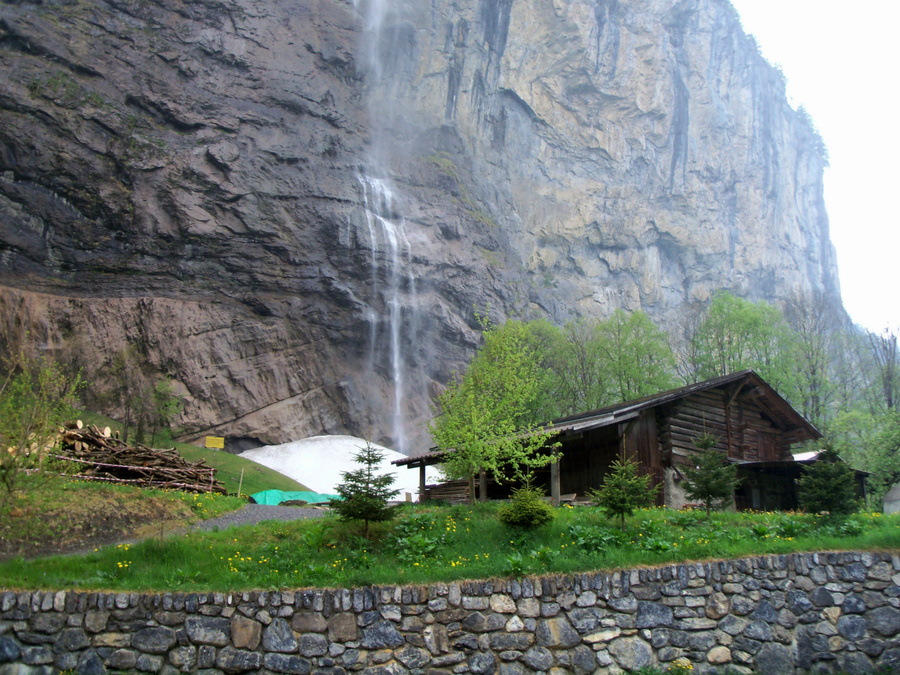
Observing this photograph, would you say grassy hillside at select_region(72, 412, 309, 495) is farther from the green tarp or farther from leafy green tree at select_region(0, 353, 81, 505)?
leafy green tree at select_region(0, 353, 81, 505)

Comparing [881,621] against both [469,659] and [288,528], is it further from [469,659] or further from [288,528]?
[288,528]

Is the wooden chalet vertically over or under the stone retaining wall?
over

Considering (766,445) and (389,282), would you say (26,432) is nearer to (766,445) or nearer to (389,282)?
(766,445)

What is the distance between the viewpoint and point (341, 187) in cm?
5434

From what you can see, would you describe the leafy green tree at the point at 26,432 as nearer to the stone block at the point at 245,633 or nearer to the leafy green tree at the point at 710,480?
the stone block at the point at 245,633

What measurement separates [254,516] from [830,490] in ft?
48.5

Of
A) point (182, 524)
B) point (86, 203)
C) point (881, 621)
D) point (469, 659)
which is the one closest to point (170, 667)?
point (469, 659)

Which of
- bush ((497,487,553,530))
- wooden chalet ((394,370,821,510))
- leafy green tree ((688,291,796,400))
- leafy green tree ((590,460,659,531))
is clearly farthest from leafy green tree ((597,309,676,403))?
bush ((497,487,553,530))

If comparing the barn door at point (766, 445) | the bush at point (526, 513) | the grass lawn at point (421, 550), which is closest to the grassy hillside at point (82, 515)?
the grass lawn at point (421, 550)

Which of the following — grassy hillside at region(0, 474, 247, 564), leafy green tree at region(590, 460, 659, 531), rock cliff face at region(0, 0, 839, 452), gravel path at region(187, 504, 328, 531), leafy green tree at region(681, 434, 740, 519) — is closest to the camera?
leafy green tree at region(590, 460, 659, 531)

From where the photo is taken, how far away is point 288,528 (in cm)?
1488

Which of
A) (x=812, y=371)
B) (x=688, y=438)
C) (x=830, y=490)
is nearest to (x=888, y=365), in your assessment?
(x=812, y=371)

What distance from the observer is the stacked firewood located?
19.5 metres

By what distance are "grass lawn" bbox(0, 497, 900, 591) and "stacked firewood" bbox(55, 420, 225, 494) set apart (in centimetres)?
701
